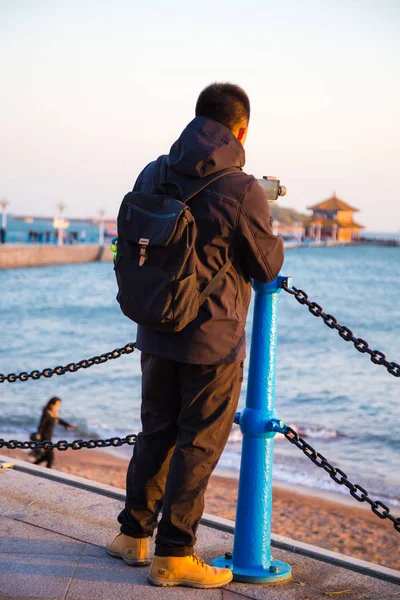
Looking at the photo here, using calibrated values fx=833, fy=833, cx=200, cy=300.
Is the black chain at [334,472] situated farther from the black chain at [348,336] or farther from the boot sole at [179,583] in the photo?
the boot sole at [179,583]

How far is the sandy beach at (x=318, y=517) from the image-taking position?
8680 mm

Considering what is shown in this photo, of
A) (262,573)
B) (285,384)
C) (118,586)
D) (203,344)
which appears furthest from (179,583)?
(285,384)

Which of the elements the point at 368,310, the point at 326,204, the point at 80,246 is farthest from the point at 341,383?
the point at 326,204

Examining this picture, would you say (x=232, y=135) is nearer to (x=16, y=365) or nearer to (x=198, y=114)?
(x=198, y=114)

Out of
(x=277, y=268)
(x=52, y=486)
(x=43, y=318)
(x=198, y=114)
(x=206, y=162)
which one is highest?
(x=198, y=114)

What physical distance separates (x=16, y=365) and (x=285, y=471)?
49.9 ft

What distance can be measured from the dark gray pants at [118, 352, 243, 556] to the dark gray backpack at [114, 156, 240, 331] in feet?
0.85

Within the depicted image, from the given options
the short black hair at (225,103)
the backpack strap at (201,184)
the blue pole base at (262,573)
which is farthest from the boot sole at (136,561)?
the short black hair at (225,103)

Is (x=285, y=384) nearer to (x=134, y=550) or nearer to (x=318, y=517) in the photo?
(x=318, y=517)

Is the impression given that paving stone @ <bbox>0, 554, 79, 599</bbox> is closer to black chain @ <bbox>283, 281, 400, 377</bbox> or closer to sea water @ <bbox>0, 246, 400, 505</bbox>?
black chain @ <bbox>283, 281, 400, 377</bbox>

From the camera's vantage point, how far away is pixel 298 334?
38281 millimetres

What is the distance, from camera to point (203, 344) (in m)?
2.98

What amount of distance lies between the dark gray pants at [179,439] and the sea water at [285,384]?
8124 millimetres

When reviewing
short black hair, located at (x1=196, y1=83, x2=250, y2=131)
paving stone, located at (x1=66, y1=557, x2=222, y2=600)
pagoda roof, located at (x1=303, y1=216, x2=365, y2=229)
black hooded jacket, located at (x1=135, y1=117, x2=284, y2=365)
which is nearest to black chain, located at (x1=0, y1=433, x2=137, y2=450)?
paving stone, located at (x1=66, y1=557, x2=222, y2=600)
